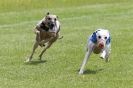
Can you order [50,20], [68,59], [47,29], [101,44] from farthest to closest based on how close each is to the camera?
[68,59]
[47,29]
[50,20]
[101,44]

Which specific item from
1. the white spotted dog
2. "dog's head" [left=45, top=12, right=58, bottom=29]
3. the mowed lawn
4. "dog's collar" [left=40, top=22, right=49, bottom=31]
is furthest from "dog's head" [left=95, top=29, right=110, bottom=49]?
"dog's collar" [left=40, top=22, right=49, bottom=31]

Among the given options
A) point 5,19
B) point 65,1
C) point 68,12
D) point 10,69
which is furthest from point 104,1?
point 10,69

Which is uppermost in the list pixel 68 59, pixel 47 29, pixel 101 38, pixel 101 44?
pixel 101 38

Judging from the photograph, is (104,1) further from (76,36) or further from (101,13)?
(76,36)

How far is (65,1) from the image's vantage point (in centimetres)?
4172

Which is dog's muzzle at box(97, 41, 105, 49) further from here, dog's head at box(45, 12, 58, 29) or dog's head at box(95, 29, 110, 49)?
dog's head at box(45, 12, 58, 29)

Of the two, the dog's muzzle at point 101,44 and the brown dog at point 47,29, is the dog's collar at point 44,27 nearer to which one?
the brown dog at point 47,29

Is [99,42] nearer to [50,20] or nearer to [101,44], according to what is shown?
[101,44]

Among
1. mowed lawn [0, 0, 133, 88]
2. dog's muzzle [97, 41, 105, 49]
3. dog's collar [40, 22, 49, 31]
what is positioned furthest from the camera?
dog's collar [40, 22, 49, 31]

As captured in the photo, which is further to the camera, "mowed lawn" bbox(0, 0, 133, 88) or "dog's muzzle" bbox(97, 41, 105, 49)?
"dog's muzzle" bbox(97, 41, 105, 49)

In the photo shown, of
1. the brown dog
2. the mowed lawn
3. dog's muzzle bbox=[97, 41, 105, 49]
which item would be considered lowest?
the mowed lawn

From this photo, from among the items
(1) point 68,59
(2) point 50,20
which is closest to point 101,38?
(2) point 50,20

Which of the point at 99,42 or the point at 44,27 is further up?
the point at 99,42

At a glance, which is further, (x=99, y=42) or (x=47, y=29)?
(x=47, y=29)
